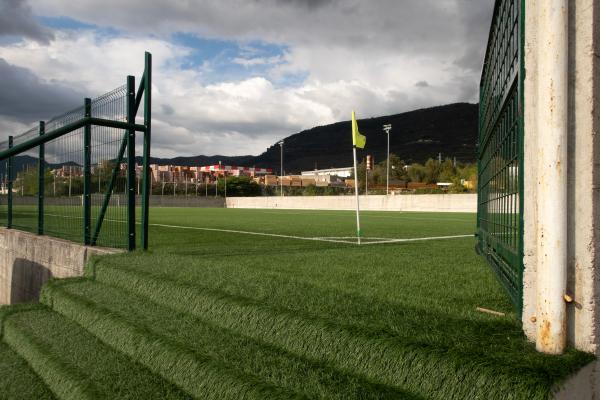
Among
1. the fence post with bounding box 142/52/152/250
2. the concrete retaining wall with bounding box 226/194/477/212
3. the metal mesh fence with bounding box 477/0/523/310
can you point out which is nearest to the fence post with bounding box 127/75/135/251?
the fence post with bounding box 142/52/152/250

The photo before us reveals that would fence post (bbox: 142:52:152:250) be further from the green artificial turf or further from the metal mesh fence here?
the metal mesh fence

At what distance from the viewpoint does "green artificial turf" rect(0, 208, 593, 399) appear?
2.13m

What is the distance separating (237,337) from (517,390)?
1.85m

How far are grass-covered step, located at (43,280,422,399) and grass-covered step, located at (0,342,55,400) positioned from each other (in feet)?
2.01

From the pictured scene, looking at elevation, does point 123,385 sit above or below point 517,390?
below

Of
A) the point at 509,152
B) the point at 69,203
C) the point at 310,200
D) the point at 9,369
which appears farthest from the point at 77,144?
the point at 310,200

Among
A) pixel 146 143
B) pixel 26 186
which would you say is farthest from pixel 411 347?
pixel 26 186

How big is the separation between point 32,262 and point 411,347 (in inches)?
332

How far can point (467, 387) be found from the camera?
199 centimetres

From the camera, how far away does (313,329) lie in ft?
9.12

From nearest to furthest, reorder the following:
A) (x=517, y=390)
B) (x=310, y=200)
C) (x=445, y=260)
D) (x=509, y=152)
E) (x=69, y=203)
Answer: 1. (x=517, y=390)
2. (x=509, y=152)
3. (x=445, y=260)
4. (x=69, y=203)
5. (x=310, y=200)

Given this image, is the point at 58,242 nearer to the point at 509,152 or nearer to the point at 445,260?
the point at 445,260

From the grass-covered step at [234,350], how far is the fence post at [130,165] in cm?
179

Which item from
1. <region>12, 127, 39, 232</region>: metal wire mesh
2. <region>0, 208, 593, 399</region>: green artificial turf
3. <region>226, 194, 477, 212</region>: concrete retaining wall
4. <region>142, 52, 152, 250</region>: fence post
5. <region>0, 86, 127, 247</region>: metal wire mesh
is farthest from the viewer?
<region>226, 194, 477, 212</region>: concrete retaining wall
